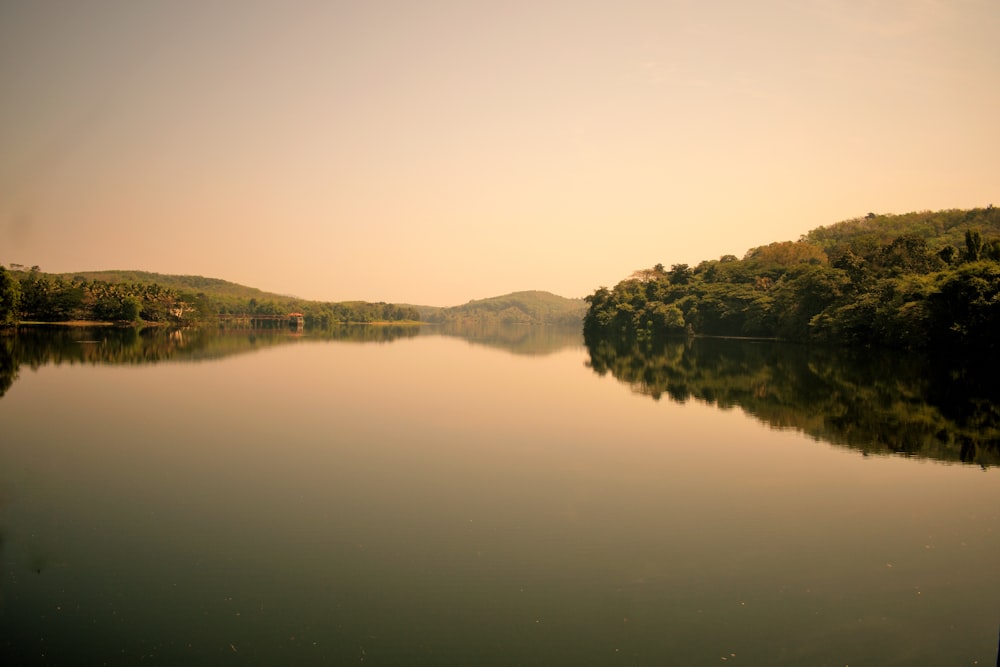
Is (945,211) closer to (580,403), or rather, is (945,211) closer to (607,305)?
(607,305)

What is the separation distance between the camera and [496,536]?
1179cm

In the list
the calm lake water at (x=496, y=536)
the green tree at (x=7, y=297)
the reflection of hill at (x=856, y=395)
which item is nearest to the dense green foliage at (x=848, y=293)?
the reflection of hill at (x=856, y=395)

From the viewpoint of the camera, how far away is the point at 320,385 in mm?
35406

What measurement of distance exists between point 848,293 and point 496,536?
71126 millimetres

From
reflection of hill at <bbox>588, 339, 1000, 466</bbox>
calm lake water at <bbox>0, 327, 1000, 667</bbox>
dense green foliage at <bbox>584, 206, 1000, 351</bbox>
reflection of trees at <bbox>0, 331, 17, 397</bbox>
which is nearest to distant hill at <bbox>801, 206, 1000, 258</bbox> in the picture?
dense green foliage at <bbox>584, 206, 1000, 351</bbox>

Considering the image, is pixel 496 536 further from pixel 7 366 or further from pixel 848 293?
pixel 848 293

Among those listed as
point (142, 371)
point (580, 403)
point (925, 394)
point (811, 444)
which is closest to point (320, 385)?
point (142, 371)

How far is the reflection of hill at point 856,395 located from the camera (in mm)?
20672

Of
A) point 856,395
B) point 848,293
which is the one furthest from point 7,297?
point 848,293

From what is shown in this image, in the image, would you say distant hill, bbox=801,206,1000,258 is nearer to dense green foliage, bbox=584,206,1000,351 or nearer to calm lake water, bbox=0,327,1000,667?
dense green foliage, bbox=584,206,1000,351

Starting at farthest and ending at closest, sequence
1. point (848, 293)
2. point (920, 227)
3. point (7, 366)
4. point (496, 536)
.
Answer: point (920, 227) → point (848, 293) → point (7, 366) → point (496, 536)

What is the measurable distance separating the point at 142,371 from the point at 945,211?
6187 inches

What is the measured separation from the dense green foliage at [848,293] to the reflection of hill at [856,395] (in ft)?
19.0

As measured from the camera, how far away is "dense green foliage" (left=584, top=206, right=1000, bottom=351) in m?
50.4
